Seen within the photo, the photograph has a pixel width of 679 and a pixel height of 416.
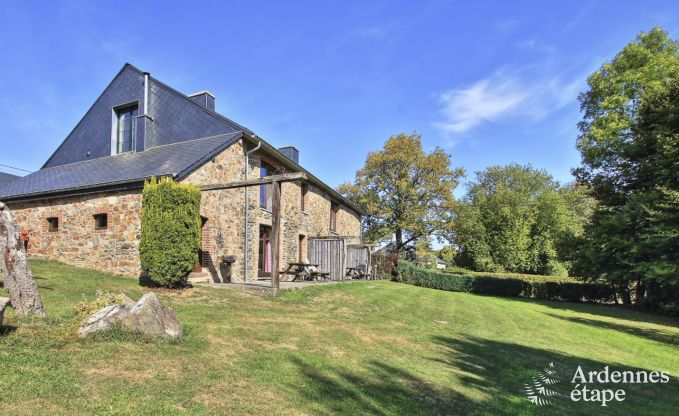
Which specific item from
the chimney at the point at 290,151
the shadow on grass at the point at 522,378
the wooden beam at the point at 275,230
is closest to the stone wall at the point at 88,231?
the wooden beam at the point at 275,230

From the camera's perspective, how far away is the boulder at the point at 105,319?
4858 mm

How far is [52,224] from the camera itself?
1394 centimetres

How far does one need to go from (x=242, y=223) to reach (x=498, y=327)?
389 inches

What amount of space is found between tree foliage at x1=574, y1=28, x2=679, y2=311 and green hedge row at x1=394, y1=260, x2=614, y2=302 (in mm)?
1431

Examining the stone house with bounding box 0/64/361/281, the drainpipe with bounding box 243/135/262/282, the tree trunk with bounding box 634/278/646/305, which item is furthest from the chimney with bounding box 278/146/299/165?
the tree trunk with bounding box 634/278/646/305

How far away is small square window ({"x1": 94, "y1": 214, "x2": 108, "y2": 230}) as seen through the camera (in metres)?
12.7

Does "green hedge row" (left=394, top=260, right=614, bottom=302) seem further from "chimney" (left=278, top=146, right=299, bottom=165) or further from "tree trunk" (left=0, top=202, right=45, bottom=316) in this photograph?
"tree trunk" (left=0, top=202, right=45, bottom=316)

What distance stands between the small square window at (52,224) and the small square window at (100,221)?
2.18m

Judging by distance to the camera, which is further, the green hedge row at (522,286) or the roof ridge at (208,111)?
the green hedge row at (522,286)

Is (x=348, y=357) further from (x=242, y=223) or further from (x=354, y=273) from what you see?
(x=354, y=273)

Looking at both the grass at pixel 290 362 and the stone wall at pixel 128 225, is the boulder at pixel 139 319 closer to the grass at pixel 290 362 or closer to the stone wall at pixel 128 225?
the grass at pixel 290 362

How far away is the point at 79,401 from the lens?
3.19 metres

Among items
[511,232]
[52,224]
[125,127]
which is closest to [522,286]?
[511,232]

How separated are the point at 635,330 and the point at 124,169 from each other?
18035mm
